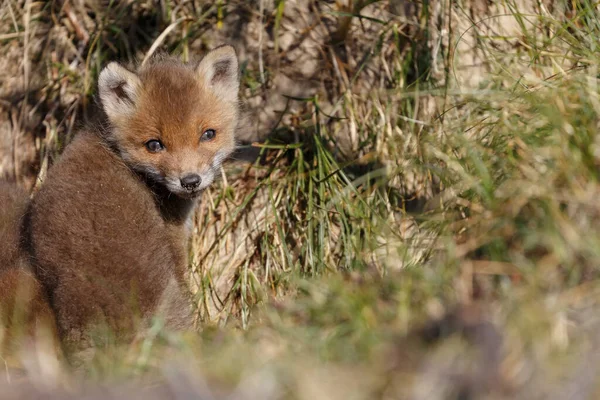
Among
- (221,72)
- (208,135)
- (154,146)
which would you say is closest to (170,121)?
(154,146)

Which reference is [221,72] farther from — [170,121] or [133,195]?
[133,195]

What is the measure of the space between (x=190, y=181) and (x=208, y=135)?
47 centimetres

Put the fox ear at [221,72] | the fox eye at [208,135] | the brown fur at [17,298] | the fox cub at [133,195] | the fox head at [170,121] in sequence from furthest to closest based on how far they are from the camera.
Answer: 1. the fox ear at [221,72]
2. the fox eye at [208,135]
3. the fox head at [170,121]
4. the fox cub at [133,195]
5. the brown fur at [17,298]

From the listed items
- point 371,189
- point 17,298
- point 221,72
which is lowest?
point 17,298


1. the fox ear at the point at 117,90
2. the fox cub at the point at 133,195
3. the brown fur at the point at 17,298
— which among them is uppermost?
the fox ear at the point at 117,90

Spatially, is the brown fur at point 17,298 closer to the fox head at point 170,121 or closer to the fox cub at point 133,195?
the fox cub at point 133,195

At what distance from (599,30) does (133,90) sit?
298 cm

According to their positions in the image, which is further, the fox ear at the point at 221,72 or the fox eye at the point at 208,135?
the fox ear at the point at 221,72

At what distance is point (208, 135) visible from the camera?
466 cm

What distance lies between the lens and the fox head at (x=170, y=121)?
4.44 m

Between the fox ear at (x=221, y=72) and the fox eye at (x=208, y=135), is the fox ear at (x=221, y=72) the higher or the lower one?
the higher one

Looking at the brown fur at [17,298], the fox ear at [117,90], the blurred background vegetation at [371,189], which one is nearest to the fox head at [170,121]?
the fox ear at [117,90]

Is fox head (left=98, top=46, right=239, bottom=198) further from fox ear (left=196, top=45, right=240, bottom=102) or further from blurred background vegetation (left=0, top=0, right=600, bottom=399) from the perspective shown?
blurred background vegetation (left=0, top=0, right=600, bottom=399)

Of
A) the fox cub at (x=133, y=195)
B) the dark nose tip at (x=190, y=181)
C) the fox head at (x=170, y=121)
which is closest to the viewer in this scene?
the fox cub at (x=133, y=195)
